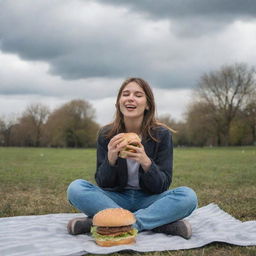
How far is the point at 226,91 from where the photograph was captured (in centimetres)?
5684

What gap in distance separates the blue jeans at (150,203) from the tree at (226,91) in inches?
2068

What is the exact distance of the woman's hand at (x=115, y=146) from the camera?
4902mm

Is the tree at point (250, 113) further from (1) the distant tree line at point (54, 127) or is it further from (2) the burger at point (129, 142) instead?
(2) the burger at point (129, 142)

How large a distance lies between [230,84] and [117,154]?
54.5m

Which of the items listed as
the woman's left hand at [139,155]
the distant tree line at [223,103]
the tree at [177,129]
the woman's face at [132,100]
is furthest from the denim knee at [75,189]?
the tree at [177,129]

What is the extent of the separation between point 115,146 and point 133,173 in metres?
0.71

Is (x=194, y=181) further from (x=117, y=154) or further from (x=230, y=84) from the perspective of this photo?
(x=230, y=84)

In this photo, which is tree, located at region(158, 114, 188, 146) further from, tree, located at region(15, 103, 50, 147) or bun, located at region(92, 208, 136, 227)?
bun, located at region(92, 208, 136, 227)

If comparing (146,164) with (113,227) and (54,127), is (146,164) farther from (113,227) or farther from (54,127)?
(54,127)

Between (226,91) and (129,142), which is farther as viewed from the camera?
(226,91)

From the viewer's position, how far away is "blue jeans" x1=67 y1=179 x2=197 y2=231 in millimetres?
5098

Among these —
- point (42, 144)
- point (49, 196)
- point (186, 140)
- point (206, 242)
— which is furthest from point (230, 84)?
point (206, 242)

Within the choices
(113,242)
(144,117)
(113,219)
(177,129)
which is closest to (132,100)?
(144,117)

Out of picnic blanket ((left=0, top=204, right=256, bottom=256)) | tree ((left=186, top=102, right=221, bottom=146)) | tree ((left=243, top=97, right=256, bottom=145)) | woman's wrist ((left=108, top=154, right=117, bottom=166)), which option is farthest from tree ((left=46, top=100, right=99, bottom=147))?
woman's wrist ((left=108, top=154, right=117, bottom=166))
